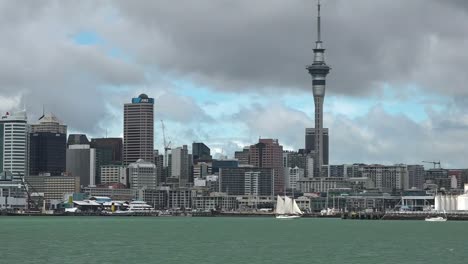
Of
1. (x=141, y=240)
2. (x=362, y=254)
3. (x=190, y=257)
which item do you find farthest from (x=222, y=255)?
(x=141, y=240)

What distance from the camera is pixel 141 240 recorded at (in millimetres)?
144750

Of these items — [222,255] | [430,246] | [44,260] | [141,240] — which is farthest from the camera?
[141,240]

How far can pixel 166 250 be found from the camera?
396 ft

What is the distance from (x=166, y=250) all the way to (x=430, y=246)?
3373cm

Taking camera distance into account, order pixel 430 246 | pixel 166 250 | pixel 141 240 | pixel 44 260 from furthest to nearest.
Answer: pixel 141 240 < pixel 430 246 < pixel 166 250 < pixel 44 260

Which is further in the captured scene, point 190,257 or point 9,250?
point 9,250

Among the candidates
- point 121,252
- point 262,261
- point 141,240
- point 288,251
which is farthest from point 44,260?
point 141,240

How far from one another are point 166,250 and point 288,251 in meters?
14.1

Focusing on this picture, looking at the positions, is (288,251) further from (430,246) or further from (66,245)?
(66,245)

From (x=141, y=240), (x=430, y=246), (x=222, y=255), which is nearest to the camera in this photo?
(x=222, y=255)

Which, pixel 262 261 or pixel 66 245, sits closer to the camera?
pixel 262 261

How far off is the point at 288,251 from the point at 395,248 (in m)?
14.1

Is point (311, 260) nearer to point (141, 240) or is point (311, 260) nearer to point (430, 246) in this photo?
point (430, 246)

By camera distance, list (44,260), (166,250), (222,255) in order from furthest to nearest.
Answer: (166,250) → (222,255) → (44,260)
